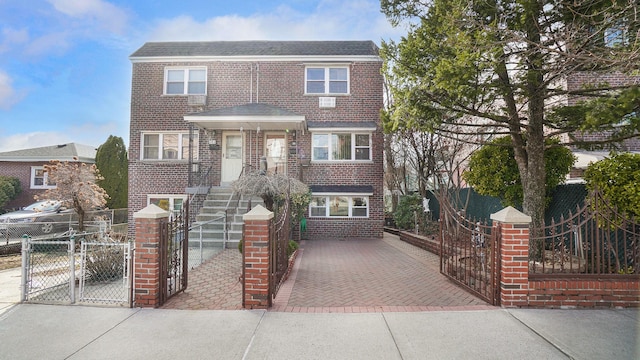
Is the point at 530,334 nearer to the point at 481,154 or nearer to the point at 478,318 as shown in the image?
the point at 478,318

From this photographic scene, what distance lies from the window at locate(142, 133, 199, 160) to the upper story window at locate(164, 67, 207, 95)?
1.96 metres

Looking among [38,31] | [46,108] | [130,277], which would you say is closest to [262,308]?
[130,277]

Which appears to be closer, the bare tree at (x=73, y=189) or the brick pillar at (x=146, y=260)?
the brick pillar at (x=146, y=260)

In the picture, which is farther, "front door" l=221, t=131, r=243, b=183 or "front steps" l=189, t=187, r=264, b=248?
"front door" l=221, t=131, r=243, b=183

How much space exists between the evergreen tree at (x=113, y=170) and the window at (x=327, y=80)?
12.6 metres

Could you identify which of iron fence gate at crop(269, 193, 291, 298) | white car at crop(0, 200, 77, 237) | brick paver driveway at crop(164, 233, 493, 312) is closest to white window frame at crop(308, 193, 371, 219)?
brick paver driveway at crop(164, 233, 493, 312)

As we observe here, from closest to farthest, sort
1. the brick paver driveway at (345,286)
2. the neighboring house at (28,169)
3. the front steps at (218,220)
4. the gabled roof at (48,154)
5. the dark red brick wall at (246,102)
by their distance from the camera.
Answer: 1. the brick paver driveway at (345,286)
2. the front steps at (218,220)
3. the dark red brick wall at (246,102)
4. the neighboring house at (28,169)
5. the gabled roof at (48,154)

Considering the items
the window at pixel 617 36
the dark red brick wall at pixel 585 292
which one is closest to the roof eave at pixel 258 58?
the window at pixel 617 36

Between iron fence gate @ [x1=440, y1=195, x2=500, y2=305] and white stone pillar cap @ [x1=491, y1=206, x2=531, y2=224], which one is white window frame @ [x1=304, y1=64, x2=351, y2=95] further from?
white stone pillar cap @ [x1=491, y1=206, x2=531, y2=224]

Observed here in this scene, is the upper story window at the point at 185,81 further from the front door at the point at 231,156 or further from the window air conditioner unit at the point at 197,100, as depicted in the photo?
the front door at the point at 231,156

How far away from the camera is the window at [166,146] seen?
14.2 m

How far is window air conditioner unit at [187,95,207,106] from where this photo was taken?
14.0 metres

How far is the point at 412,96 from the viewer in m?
6.50

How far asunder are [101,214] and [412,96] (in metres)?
14.8
